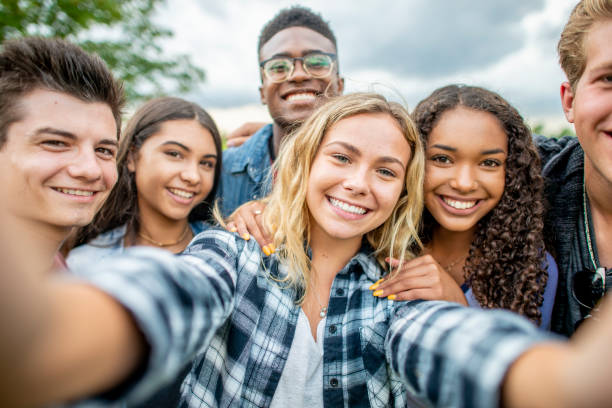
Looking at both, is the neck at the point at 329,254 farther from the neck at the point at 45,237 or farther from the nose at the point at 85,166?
the neck at the point at 45,237

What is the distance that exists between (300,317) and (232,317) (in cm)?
33

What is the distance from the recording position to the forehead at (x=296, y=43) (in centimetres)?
338

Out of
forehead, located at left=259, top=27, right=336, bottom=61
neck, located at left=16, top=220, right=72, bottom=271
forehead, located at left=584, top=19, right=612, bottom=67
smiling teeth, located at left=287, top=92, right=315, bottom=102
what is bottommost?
neck, located at left=16, top=220, right=72, bottom=271

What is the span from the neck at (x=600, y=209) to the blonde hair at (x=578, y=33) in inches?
21.9

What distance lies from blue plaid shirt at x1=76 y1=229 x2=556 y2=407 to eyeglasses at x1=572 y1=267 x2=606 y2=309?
1.15 meters

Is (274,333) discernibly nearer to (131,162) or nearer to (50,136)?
(50,136)

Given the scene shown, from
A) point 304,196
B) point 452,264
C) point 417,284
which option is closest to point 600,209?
point 452,264

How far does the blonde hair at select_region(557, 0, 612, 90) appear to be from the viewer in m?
1.80

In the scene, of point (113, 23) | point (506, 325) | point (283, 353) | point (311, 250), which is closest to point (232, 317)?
point (283, 353)

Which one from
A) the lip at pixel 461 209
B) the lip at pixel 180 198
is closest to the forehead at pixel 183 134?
the lip at pixel 180 198

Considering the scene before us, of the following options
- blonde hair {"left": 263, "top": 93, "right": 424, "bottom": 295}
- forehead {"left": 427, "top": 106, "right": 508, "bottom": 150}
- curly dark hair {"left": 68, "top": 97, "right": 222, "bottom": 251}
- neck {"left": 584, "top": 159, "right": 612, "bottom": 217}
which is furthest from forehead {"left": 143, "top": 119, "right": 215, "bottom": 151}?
neck {"left": 584, "top": 159, "right": 612, "bottom": 217}

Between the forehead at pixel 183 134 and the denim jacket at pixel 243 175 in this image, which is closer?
the forehead at pixel 183 134

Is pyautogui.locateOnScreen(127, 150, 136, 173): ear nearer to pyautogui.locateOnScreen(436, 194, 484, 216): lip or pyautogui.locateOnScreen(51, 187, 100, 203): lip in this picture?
pyautogui.locateOnScreen(51, 187, 100, 203): lip

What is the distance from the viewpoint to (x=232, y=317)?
1649mm
